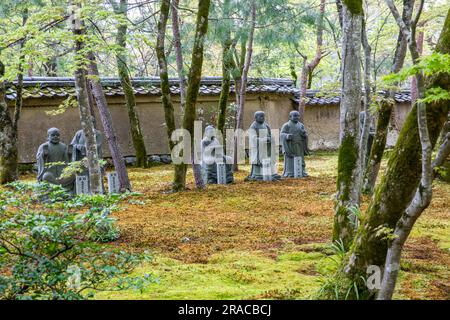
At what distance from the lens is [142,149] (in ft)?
60.3

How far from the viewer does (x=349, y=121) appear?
5777mm

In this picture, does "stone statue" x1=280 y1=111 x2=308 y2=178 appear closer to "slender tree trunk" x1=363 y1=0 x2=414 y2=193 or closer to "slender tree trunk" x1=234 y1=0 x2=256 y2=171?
"slender tree trunk" x1=234 y1=0 x2=256 y2=171

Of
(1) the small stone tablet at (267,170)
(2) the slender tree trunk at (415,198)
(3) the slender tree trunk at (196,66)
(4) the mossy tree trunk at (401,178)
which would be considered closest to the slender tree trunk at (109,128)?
(3) the slender tree trunk at (196,66)

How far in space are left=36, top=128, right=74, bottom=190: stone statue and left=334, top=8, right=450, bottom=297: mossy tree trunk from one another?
27.6 feet

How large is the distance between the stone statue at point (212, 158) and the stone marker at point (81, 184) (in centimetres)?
325

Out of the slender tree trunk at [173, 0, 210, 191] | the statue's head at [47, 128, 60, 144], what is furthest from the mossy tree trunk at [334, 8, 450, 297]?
the statue's head at [47, 128, 60, 144]

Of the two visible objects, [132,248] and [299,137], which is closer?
[132,248]

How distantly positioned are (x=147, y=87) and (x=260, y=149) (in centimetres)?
638

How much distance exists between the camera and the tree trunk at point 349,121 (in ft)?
18.7

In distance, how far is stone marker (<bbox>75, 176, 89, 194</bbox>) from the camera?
1151 centimetres

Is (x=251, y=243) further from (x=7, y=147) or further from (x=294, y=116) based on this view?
(x=294, y=116)
